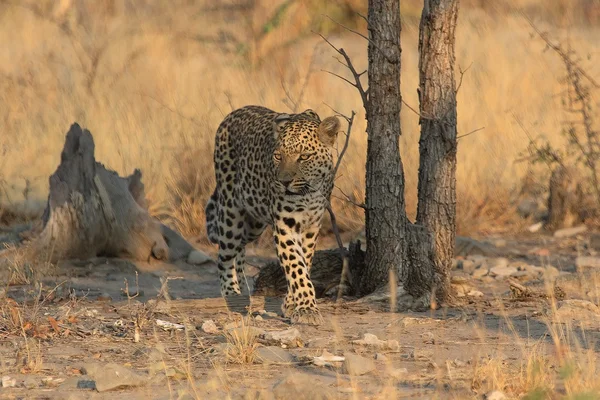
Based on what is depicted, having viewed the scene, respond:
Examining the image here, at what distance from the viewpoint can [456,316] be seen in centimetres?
758

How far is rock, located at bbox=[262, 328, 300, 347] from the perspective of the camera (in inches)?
260

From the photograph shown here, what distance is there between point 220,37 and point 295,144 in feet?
45.0

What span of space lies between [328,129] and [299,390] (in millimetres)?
2914

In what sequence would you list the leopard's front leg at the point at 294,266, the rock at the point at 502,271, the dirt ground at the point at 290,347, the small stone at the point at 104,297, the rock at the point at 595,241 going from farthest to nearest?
1. the rock at the point at 595,241
2. the rock at the point at 502,271
3. the small stone at the point at 104,297
4. the leopard's front leg at the point at 294,266
5. the dirt ground at the point at 290,347

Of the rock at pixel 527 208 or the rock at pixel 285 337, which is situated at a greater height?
the rock at pixel 527 208

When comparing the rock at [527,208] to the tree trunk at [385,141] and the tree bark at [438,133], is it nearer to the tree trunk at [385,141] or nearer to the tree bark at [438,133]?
the tree bark at [438,133]

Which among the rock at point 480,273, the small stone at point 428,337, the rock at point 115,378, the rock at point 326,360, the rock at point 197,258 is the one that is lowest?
the rock at point 115,378

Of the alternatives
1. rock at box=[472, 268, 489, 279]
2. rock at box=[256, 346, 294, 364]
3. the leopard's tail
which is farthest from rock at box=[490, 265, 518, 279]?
rock at box=[256, 346, 294, 364]

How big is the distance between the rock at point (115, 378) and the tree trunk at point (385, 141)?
2656 mm

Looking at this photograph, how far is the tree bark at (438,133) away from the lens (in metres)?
7.71

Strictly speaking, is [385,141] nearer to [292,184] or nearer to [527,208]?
[292,184]

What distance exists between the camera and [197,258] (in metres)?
10.8

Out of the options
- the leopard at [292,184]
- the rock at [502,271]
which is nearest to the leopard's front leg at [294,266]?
the leopard at [292,184]

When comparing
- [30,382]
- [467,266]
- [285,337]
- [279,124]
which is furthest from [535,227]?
[30,382]
